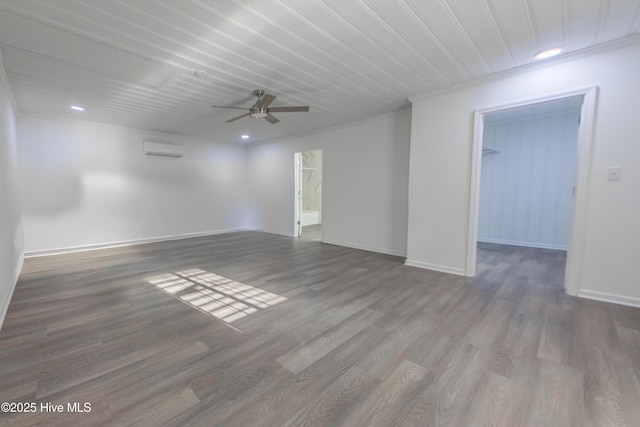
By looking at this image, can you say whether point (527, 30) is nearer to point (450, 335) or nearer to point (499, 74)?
point (499, 74)

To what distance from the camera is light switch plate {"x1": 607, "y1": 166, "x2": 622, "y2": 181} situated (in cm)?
261

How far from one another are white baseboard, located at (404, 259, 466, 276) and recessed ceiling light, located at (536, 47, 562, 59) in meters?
2.53

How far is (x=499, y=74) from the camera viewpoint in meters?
3.14

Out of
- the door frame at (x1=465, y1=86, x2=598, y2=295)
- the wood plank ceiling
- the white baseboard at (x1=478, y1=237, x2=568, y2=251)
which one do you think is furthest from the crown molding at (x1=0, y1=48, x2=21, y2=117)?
the white baseboard at (x1=478, y1=237, x2=568, y2=251)

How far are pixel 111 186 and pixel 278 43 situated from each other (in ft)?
16.1

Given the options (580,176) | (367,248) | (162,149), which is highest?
(162,149)

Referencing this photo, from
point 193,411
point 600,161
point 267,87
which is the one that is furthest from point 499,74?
point 193,411

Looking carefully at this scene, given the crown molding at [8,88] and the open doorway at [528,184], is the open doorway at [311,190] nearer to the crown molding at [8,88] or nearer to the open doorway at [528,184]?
the open doorway at [528,184]

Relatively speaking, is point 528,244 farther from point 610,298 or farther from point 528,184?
point 610,298

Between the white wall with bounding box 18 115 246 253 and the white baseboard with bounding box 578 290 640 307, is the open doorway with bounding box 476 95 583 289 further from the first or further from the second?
the white wall with bounding box 18 115 246 253

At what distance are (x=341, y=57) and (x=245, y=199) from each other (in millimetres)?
5591

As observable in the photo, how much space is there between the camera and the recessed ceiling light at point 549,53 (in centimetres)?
261

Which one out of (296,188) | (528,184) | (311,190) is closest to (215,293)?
(296,188)

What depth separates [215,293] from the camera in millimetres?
2975
